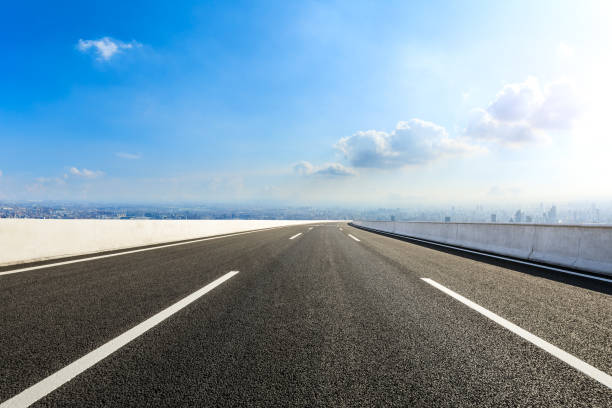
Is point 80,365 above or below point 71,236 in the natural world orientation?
below

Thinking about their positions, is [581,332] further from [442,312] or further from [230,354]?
[230,354]

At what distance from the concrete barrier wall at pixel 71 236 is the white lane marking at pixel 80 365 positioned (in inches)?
224

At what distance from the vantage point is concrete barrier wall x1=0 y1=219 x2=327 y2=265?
6.63m

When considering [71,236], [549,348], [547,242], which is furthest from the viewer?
[71,236]

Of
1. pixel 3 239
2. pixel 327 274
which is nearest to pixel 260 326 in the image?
pixel 327 274

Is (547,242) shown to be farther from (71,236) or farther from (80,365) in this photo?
(71,236)

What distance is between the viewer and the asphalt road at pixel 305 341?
6.36ft

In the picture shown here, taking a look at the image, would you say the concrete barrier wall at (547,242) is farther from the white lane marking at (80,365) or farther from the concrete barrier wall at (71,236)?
the concrete barrier wall at (71,236)

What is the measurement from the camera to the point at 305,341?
8.89 ft

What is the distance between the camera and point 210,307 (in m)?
3.68

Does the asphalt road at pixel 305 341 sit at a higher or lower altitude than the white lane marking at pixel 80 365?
lower

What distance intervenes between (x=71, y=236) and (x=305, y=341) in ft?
26.8

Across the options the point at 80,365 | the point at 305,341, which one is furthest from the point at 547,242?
the point at 80,365

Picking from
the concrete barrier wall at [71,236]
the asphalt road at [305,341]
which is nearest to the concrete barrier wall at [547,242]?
the asphalt road at [305,341]
